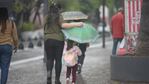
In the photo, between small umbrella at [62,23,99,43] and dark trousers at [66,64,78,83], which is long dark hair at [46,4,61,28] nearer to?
small umbrella at [62,23,99,43]

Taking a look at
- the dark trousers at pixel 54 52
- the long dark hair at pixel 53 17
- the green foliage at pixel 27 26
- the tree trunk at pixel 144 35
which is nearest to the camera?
the dark trousers at pixel 54 52

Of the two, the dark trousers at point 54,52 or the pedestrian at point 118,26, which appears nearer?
the dark trousers at point 54,52

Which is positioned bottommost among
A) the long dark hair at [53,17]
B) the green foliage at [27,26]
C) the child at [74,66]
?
the green foliage at [27,26]

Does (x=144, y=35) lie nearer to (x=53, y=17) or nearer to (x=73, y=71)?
(x=73, y=71)

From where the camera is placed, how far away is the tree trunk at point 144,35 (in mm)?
11828

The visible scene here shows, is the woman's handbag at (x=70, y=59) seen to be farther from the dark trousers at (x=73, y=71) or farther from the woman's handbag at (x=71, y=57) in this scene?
the dark trousers at (x=73, y=71)

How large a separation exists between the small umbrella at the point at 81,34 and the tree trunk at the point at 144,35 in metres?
1.10

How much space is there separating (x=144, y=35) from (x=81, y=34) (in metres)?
1.36

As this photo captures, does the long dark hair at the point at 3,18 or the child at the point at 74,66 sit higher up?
the long dark hair at the point at 3,18

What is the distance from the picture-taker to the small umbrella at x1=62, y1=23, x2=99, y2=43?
1186 cm

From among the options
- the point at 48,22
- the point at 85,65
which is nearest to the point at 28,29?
the point at 85,65

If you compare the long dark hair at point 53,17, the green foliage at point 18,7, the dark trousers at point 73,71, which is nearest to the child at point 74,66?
the dark trousers at point 73,71

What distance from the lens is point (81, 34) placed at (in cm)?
1212

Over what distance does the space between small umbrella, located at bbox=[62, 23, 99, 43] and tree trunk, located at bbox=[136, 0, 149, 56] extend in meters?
1.10
